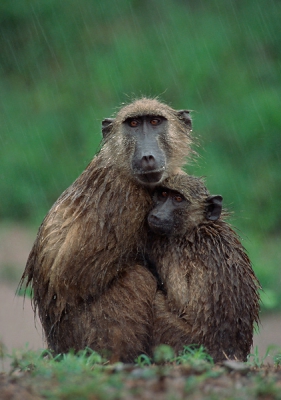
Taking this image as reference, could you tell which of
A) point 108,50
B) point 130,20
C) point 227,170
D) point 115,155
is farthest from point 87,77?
point 115,155

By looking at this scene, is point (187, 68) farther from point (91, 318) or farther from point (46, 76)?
point (91, 318)

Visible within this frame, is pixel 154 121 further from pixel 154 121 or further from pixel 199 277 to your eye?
pixel 199 277

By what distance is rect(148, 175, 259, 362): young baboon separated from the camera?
21.5ft

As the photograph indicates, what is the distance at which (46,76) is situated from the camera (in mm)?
16234

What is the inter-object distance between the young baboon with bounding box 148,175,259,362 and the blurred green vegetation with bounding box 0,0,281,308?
206 inches

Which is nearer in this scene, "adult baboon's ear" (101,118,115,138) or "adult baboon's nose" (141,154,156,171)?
"adult baboon's nose" (141,154,156,171)

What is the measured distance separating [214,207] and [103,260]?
116 cm

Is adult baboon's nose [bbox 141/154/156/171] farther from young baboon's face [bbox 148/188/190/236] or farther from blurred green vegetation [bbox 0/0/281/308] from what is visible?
blurred green vegetation [bbox 0/0/281/308]

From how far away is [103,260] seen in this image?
255 inches

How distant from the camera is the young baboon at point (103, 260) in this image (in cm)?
648

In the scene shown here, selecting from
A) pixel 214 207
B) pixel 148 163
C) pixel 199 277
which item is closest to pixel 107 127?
pixel 148 163

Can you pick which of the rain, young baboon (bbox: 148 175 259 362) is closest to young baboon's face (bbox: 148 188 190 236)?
young baboon (bbox: 148 175 259 362)

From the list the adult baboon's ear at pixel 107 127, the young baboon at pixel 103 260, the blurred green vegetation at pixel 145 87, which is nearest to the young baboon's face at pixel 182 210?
the young baboon at pixel 103 260

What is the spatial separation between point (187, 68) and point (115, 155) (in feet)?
30.0
